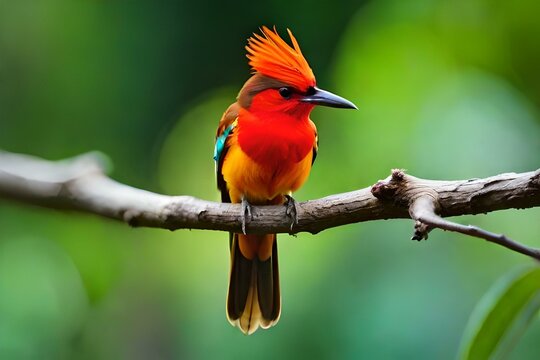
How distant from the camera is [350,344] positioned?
2748 mm

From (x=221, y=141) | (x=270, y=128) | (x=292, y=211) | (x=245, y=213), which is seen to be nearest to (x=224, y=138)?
(x=221, y=141)

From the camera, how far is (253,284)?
10.1ft

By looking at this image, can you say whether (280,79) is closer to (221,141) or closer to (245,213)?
(221,141)

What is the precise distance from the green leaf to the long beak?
1152 mm

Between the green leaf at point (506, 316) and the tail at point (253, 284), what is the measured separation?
1.60 meters

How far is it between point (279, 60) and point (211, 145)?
1813 mm

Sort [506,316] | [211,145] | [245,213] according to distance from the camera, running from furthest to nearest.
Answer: [211,145]
[245,213]
[506,316]

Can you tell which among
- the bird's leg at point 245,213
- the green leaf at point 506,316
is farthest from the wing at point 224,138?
the green leaf at point 506,316

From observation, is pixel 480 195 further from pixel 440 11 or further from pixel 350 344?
pixel 440 11

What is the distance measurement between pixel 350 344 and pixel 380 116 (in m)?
0.96

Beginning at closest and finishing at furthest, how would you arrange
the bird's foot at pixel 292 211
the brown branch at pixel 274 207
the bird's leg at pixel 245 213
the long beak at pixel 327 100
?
the brown branch at pixel 274 207 → the bird's foot at pixel 292 211 → the bird's leg at pixel 245 213 → the long beak at pixel 327 100

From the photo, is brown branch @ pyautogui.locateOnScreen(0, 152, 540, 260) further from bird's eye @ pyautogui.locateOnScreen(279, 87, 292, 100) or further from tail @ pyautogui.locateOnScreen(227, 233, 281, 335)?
tail @ pyautogui.locateOnScreen(227, 233, 281, 335)

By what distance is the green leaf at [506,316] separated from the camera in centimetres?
140

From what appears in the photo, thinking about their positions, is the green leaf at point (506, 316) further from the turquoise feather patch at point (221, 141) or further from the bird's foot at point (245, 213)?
the turquoise feather patch at point (221, 141)
